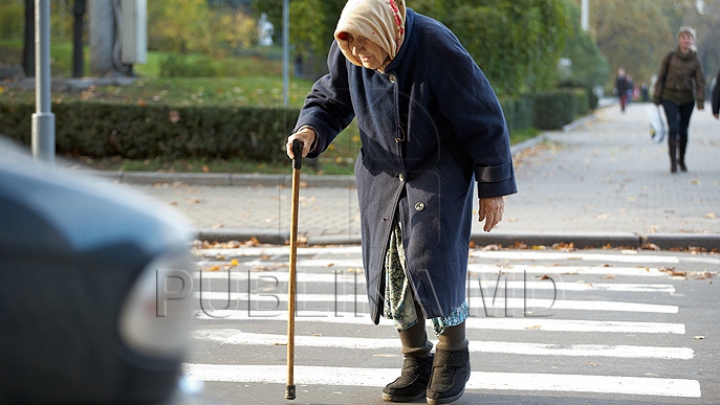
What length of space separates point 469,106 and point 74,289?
2.68 meters

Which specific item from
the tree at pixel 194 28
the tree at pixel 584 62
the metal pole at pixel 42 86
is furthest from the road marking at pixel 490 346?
the tree at pixel 584 62

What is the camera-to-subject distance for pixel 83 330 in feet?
6.33

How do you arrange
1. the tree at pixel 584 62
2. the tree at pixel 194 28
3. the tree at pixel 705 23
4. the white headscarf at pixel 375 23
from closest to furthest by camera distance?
1. the white headscarf at pixel 375 23
2. the tree at pixel 194 28
3. the tree at pixel 584 62
4. the tree at pixel 705 23

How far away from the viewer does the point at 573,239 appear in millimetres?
9625

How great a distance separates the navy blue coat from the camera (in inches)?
171

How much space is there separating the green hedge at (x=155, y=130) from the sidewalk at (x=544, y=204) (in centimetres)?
92

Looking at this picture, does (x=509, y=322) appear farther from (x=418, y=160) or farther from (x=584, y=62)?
(x=584, y=62)

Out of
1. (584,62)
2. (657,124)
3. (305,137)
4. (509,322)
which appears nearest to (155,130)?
(657,124)

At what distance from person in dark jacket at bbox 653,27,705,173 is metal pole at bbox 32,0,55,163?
8860 millimetres

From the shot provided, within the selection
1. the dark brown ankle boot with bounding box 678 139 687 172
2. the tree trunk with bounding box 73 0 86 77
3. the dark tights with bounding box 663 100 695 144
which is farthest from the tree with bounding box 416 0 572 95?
the tree trunk with bounding box 73 0 86 77

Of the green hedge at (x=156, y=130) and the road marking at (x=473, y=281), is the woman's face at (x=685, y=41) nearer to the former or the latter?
the green hedge at (x=156, y=130)

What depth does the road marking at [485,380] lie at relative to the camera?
4.97 m

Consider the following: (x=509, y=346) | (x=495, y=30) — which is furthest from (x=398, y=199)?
(x=495, y=30)

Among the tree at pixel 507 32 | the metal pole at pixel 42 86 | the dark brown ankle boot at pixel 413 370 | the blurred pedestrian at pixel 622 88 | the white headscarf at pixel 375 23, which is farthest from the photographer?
the blurred pedestrian at pixel 622 88
